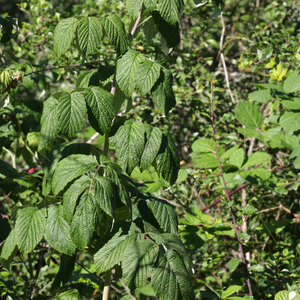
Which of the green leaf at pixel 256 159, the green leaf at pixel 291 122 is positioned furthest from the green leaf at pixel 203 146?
the green leaf at pixel 291 122

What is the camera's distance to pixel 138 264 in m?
0.89

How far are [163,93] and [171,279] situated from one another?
60 centimetres

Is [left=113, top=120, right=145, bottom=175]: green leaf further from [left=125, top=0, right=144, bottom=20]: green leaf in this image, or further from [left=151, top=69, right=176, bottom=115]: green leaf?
[left=125, top=0, right=144, bottom=20]: green leaf

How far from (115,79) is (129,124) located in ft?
0.66

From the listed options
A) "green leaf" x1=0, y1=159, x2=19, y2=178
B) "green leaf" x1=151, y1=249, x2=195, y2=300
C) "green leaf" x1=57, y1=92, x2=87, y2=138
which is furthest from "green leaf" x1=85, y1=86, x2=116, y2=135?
"green leaf" x1=0, y1=159, x2=19, y2=178

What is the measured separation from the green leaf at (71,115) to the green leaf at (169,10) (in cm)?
39

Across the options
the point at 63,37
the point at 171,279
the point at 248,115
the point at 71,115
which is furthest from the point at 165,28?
the point at 248,115

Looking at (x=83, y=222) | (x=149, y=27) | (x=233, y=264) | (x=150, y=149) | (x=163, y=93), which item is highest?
(x=149, y=27)

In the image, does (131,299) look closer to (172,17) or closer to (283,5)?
(172,17)

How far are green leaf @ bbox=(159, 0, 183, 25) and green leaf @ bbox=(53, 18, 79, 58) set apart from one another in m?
0.30

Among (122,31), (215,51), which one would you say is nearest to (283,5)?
(215,51)

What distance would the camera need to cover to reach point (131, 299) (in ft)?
4.51

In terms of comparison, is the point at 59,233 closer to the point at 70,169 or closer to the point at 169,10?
the point at 70,169

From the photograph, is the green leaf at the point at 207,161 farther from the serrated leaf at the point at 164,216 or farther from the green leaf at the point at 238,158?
the serrated leaf at the point at 164,216
